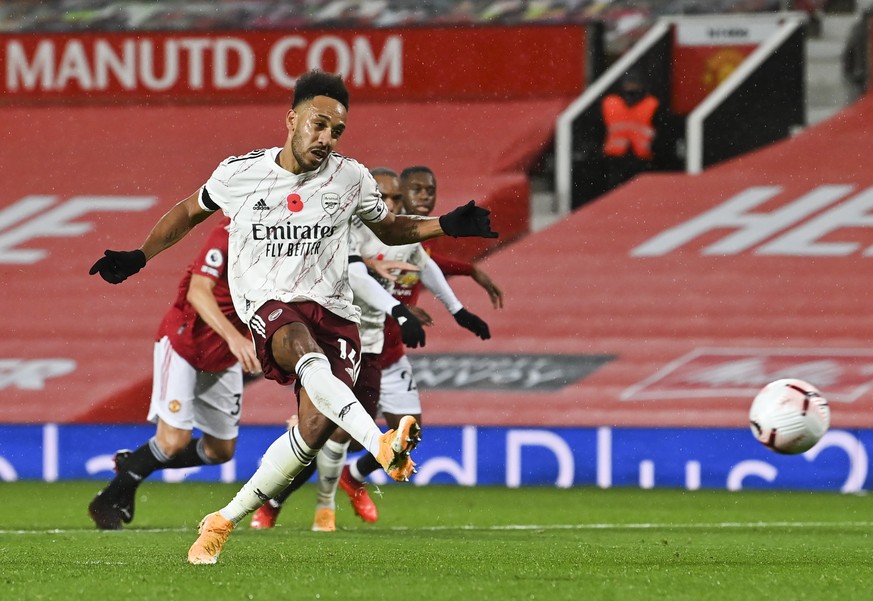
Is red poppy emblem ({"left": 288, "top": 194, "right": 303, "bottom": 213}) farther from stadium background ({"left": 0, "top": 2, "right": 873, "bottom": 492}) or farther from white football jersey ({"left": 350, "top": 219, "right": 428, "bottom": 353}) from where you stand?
stadium background ({"left": 0, "top": 2, "right": 873, "bottom": 492})

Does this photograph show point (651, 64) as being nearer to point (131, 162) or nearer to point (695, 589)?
point (131, 162)

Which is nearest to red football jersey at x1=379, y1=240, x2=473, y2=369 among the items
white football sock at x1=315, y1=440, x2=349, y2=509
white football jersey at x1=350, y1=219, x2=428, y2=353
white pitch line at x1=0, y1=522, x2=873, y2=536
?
white football jersey at x1=350, y1=219, x2=428, y2=353

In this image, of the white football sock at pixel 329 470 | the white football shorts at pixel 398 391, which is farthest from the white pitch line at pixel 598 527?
the white football shorts at pixel 398 391

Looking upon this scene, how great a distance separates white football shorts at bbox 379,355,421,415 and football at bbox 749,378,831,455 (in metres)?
2.47

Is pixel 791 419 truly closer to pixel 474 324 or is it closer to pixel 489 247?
pixel 474 324

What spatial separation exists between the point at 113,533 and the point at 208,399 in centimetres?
102

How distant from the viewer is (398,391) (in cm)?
961

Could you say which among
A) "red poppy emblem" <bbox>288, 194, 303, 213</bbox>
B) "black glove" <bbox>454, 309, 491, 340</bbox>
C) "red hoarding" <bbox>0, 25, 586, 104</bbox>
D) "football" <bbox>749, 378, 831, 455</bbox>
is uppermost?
"red hoarding" <bbox>0, 25, 586, 104</bbox>

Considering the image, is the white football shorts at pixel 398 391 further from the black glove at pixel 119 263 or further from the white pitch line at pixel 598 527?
the black glove at pixel 119 263

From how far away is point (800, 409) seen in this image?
24.7ft

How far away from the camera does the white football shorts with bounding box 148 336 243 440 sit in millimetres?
8656

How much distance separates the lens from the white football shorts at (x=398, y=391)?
9.57 metres

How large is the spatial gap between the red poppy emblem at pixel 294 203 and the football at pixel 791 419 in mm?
2541

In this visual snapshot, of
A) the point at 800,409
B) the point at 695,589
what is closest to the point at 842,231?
the point at 800,409
